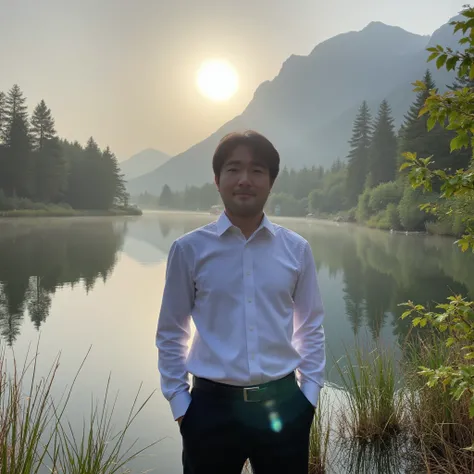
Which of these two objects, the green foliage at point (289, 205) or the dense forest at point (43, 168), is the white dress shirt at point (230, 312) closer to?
the dense forest at point (43, 168)

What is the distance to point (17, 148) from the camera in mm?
39781

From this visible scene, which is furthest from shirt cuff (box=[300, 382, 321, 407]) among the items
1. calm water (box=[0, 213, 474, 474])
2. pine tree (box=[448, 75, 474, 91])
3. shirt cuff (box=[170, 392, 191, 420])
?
calm water (box=[0, 213, 474, 474])

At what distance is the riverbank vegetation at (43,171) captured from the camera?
39.5m

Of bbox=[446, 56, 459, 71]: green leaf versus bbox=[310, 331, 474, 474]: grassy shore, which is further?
bbox=[310, 331, 474, 474]: grassy shore

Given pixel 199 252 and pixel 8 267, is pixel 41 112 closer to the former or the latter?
pixel 8 267

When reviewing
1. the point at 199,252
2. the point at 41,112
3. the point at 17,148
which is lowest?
the point at 199,252

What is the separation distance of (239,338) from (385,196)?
38.2m

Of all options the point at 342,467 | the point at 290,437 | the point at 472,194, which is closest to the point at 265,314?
the point at 290,437

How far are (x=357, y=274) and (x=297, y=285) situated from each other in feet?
37.6

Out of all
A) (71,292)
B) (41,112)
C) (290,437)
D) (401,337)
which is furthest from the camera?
(41,112)

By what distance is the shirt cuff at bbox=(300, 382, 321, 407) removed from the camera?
5.13 ft

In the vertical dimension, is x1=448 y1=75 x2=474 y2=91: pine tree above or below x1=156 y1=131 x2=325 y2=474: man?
above

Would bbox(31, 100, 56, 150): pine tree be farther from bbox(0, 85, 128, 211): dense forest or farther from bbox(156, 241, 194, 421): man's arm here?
bbox(156, 241, 194, 421): man's arm

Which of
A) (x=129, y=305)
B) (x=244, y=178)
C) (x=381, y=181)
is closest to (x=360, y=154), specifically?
(x=381, y=181)
